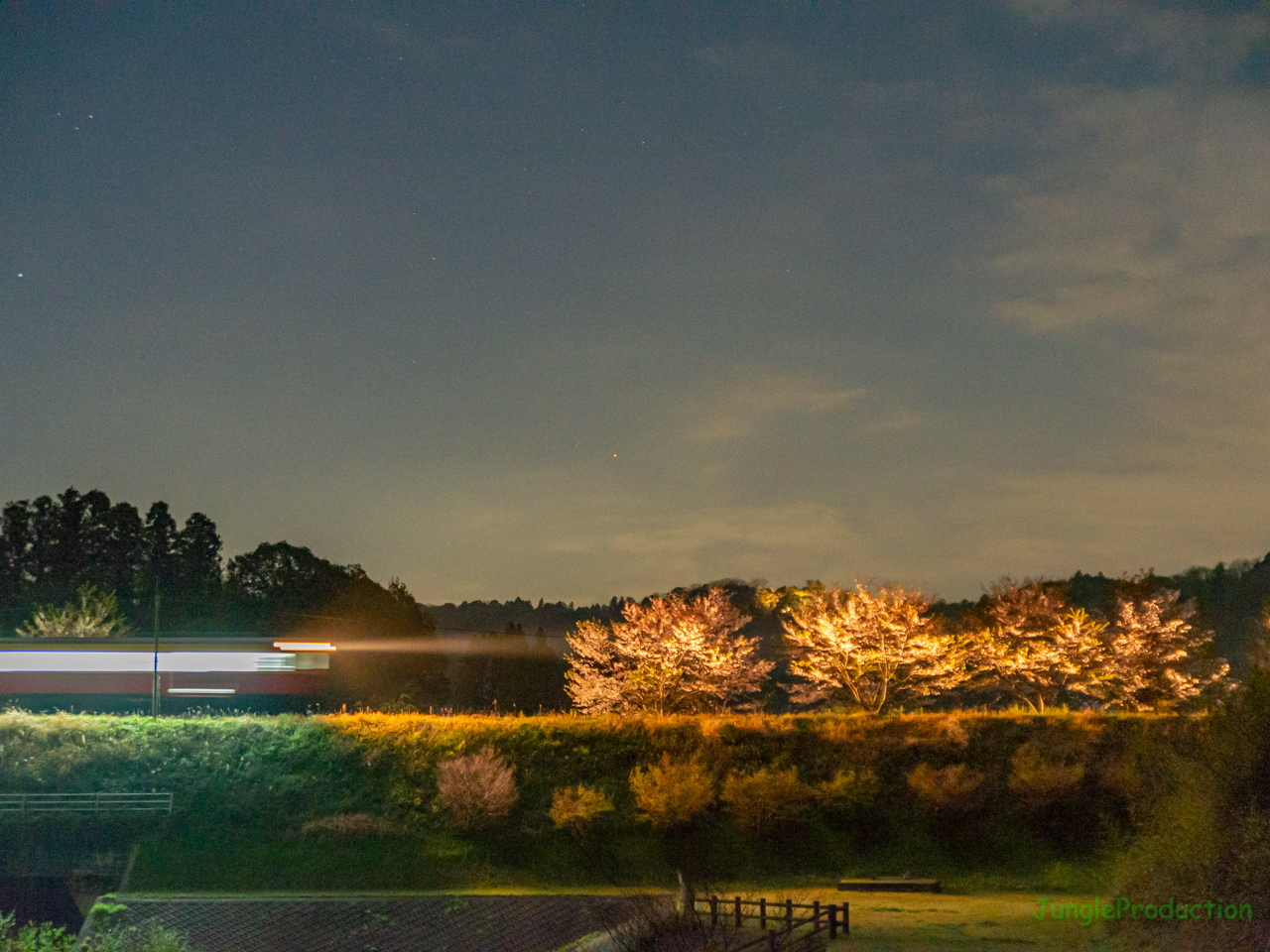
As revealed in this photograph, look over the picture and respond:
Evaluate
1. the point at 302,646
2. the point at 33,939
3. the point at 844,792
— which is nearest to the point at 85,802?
the point at 302,646

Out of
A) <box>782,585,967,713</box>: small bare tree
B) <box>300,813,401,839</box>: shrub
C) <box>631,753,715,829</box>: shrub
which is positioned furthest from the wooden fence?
<box>782,585,967,713</box>: small bare tree

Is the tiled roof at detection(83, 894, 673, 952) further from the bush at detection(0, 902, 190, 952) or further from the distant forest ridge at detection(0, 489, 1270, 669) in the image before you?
the distant forest ridge at detection(0, 489, 1270, 669)

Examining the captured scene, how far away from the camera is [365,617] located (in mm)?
70812

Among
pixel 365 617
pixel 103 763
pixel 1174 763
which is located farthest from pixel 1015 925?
pixel 365 617

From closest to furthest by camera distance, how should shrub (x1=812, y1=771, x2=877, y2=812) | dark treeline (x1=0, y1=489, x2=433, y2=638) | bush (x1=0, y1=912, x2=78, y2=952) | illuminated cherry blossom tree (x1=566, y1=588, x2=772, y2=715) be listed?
1. bush (x1=0, y1=912, x2=78, y2=952)
2. shrub (x1=812, y1=771, x2=877, y2=812)
3. illuminated cherry blossom tree (x1=566, y1=588, x2=772, y2=715)
4. dark treeline (x1=0, y1=489, x2=433, y2=638)

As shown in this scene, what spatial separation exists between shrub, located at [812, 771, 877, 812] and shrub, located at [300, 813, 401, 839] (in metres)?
9.77

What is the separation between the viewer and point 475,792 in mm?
26141

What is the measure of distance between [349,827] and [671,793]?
23.4 feet

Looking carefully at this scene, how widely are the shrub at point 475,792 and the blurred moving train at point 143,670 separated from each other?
6.16 metres

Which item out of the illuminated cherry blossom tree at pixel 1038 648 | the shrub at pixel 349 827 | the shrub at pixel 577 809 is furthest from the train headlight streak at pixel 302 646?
the illuminated cherry blossom tree at pixel 1038 648

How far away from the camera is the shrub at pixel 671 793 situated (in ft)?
87.1

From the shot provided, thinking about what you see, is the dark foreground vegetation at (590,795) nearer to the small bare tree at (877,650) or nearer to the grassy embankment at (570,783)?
the grassy embankment at (570,783)

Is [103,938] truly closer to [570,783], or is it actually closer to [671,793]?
[570,783]

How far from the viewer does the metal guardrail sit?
82.8ft
